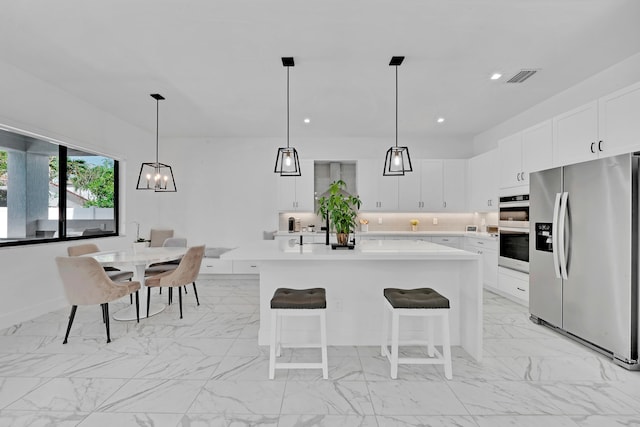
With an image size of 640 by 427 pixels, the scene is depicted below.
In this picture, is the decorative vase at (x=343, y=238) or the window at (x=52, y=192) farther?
the window at (x=52, y=192)

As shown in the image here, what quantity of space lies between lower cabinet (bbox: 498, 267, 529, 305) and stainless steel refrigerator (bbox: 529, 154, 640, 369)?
1.73ft

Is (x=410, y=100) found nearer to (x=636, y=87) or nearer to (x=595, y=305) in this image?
(x=636, y=87)

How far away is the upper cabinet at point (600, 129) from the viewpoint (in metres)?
2.77

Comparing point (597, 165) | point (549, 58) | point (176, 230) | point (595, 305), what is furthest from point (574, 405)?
point (176, 230)

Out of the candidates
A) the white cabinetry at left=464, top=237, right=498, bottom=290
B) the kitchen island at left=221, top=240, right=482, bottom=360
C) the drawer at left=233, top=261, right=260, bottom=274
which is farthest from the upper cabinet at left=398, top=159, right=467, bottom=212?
the kitchen island at left=221, top=240, right=482, bottom=360

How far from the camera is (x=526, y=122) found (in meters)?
4.68

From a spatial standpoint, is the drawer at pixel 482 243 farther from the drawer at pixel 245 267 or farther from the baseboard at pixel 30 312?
the baseboard at pixel 30 312

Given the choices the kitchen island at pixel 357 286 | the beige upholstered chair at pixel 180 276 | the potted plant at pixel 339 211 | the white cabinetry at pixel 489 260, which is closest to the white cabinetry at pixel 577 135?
the white cabinetry at pixel 489 260

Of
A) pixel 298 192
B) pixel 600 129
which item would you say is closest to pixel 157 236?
pixel 298 192

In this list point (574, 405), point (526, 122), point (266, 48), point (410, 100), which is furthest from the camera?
point (526, 122)

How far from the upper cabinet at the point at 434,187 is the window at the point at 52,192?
5.04 m

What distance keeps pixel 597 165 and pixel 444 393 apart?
A: 234 centimetres

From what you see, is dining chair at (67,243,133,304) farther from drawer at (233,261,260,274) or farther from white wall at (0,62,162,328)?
drawer at (233,261,260,274)

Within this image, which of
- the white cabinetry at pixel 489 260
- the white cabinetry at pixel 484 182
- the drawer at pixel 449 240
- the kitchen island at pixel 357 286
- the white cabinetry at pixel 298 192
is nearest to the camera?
the kitchen island at pixel 357 286
